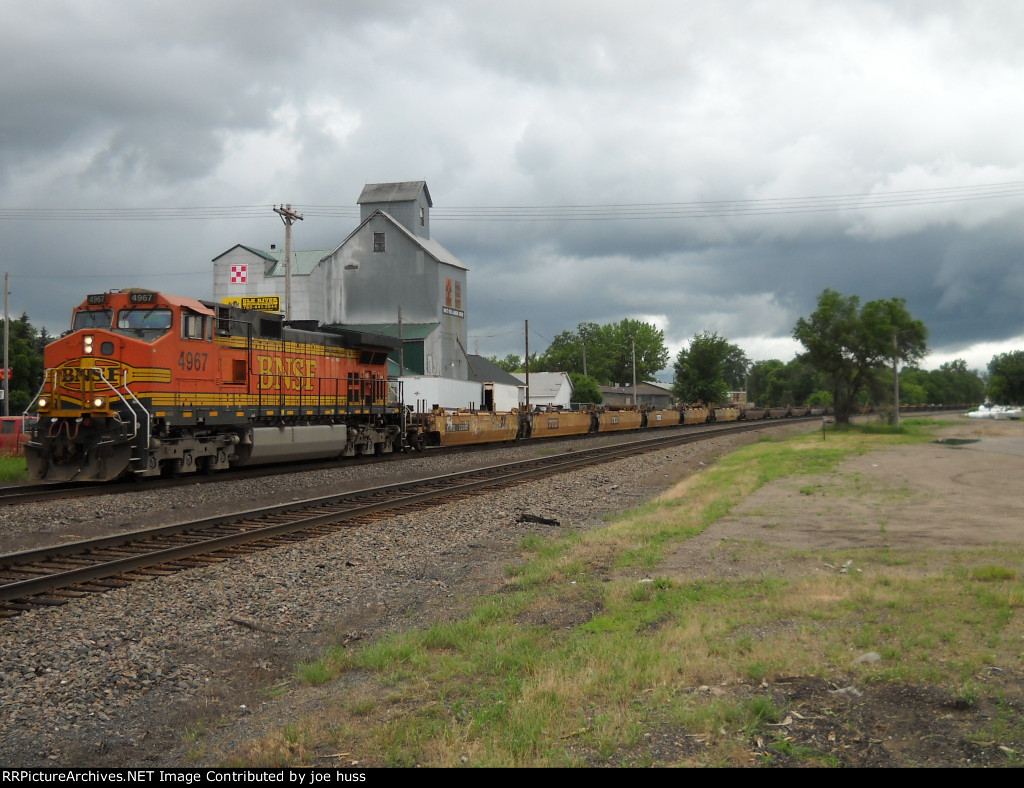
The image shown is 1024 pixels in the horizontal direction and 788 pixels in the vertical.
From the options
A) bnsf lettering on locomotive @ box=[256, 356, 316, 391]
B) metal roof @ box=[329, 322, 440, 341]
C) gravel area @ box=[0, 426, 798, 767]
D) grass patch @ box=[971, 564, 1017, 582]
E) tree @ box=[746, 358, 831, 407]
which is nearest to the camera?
gravel area @ box=[0, 426, 798, 767]

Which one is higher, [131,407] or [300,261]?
[300,261]

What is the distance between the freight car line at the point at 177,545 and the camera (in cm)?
856

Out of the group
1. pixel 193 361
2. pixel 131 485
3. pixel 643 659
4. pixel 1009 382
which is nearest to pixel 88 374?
pixel 193 361

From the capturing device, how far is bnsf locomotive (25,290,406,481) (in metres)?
16.4

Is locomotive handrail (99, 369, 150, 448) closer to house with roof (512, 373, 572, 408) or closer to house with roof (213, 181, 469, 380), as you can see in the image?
house with roof (213, 181, 469, 380)

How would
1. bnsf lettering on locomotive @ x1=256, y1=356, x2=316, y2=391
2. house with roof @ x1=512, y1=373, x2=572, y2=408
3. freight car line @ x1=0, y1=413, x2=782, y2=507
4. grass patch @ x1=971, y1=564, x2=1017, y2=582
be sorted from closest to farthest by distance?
grass patch @ x1=971, y1=564, x2=1017, y2=582 < freight car line @ x1=0, y1=413, x2=782, y2=507 < bnsf lettering on locomotive @ x1=256, y1=356, x2=316, y2=391 < house with roof @ x1=512, y1=373, x2=572, y2=408

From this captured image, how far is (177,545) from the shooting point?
35.5ft

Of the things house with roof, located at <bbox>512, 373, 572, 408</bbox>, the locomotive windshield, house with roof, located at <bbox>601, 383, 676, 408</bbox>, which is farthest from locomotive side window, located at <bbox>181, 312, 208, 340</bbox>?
house with roof, located at <bbox>601, 383, 676, 408</bbox>

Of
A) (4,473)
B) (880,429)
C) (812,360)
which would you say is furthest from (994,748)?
(812,360)

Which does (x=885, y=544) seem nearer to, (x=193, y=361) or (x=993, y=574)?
(x=993, y=574)

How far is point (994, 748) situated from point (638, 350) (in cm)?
13454

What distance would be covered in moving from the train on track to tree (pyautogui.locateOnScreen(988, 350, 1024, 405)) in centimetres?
9899

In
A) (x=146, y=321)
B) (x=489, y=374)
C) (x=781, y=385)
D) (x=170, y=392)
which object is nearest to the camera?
(x=170, y=392)

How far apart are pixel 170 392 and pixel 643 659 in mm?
14272
